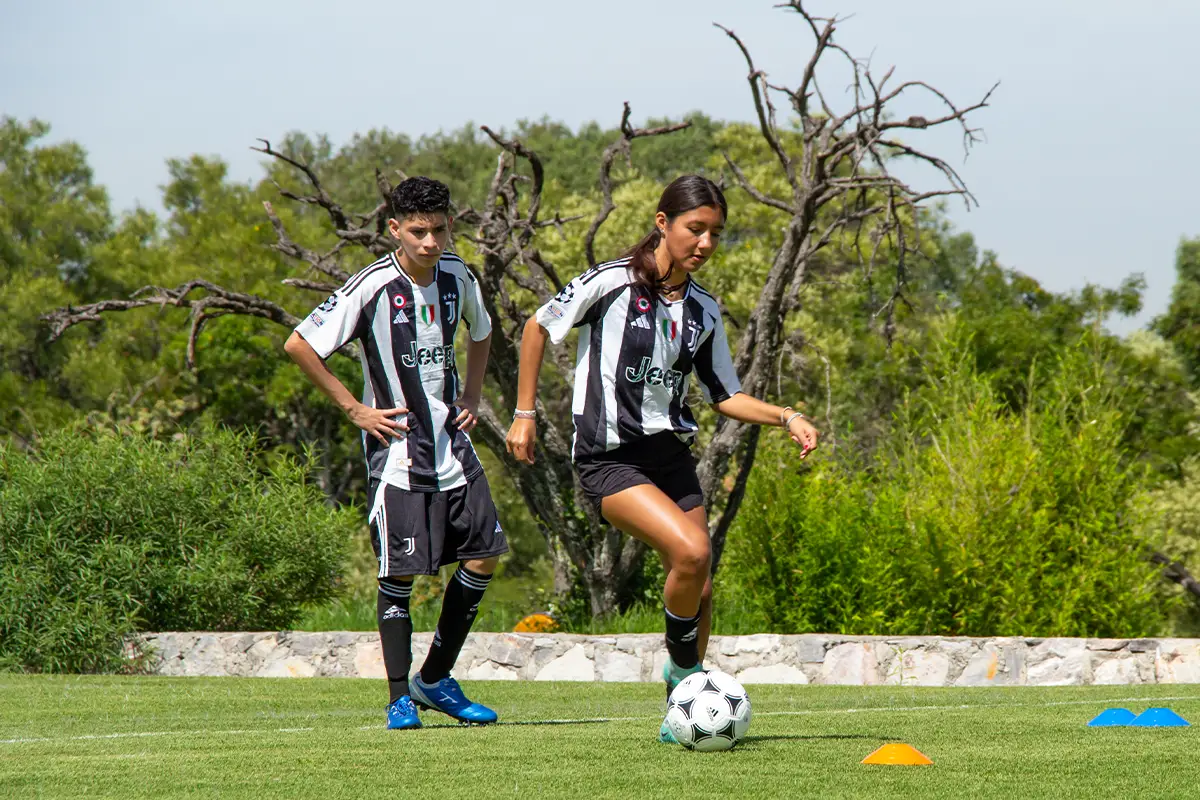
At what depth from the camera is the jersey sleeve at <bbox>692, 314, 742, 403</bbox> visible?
5969 mm

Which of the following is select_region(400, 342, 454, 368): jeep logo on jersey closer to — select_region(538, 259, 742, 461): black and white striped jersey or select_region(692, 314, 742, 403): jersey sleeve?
select_region(538, 259, 742, 461): black and white striped jersey

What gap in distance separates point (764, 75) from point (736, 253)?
1946 cm

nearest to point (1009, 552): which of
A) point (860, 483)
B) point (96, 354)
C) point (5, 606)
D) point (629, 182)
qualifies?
point (860, 483)

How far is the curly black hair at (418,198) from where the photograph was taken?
19.6 ft

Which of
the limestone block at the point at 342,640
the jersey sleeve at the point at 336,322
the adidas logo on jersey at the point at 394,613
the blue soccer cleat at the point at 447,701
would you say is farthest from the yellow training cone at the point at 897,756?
the limestone block at the point at 342,640

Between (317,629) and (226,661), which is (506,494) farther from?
(226,661)

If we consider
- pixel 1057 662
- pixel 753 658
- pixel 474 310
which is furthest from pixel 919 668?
pixel 474 310

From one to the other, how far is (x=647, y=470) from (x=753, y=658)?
6300mm

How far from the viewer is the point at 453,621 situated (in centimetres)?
620

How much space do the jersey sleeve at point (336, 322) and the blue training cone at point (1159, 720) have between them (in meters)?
3.70

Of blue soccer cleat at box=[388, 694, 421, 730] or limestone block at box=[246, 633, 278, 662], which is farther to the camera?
limestone block at box=[246, 633, 278, 662]

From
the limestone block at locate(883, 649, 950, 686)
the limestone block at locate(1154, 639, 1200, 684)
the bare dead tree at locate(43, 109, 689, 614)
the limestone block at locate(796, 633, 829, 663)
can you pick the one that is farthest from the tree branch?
the limestone block at locate(1154, 639, 1200, 684)

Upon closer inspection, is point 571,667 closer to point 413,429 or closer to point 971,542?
point 971,542

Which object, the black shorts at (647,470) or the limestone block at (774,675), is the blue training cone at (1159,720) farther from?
the limestone block at (774,675)
